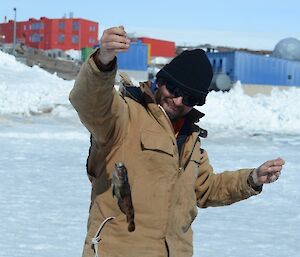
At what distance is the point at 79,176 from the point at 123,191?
731cm

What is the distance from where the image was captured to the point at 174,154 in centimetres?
228

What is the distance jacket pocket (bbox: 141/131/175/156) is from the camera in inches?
87.7

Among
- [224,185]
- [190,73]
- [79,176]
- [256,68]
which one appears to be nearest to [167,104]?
[190,73]

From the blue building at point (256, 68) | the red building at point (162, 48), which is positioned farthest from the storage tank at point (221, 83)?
the red building at point (162, 48)

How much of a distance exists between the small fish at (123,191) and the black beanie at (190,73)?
437 millimetres

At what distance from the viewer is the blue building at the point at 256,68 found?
31719 millimetres

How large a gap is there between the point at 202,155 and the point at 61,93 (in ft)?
66.0

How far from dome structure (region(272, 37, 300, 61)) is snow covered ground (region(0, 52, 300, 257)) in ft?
55.3

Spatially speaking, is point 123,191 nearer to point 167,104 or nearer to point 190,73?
point 167,104

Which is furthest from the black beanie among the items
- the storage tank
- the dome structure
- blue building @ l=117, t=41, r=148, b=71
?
the dome structure

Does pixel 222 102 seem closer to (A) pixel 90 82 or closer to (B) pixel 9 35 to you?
(A) pixel 90 82

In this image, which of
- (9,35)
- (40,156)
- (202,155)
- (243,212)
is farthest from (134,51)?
(9,35)

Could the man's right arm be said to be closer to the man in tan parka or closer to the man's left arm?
the man in tan parka

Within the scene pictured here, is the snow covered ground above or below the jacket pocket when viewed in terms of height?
below
